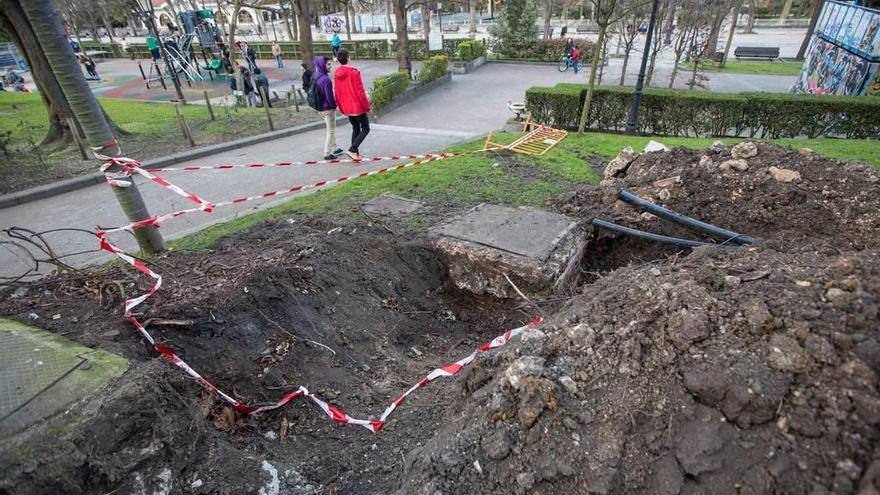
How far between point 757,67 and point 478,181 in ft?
78.8

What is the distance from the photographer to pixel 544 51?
916 inches

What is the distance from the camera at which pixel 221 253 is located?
189 inches

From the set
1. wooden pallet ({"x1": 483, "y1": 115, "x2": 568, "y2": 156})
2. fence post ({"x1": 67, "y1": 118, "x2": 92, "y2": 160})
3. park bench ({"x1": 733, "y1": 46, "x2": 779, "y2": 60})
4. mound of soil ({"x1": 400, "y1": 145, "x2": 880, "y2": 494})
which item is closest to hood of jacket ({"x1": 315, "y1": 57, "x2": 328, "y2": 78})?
wooden pallet ({"x1": 483, "y1": 115, "x2": 568, "y2": 156})

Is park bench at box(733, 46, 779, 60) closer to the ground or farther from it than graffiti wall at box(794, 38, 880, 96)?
closer to the ground

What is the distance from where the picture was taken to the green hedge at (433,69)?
54.7 feet

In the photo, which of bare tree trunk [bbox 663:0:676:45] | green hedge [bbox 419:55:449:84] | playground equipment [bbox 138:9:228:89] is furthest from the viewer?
playground equipment [bbox 138:9:228:89]

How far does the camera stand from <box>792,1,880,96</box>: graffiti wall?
12023mm

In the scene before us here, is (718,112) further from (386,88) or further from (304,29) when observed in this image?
(304,29)

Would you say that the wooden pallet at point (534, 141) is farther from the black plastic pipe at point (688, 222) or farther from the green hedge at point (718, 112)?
the black plastic pipe at point (688, 222)

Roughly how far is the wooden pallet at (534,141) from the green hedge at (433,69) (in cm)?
731

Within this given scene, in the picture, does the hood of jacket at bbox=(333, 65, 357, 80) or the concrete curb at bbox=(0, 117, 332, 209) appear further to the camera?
the hood of jacket at bbox=(333, 65, 357, 80)

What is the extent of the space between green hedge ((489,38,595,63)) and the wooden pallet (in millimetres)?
14569

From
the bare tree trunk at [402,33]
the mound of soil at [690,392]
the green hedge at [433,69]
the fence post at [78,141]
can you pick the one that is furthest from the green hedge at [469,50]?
the mound of soil at [690,392]

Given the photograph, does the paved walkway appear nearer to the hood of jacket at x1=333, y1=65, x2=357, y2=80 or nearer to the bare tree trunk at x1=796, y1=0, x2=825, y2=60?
the hood of jacket at x1=333, y1=65, x2=357, y2=80
